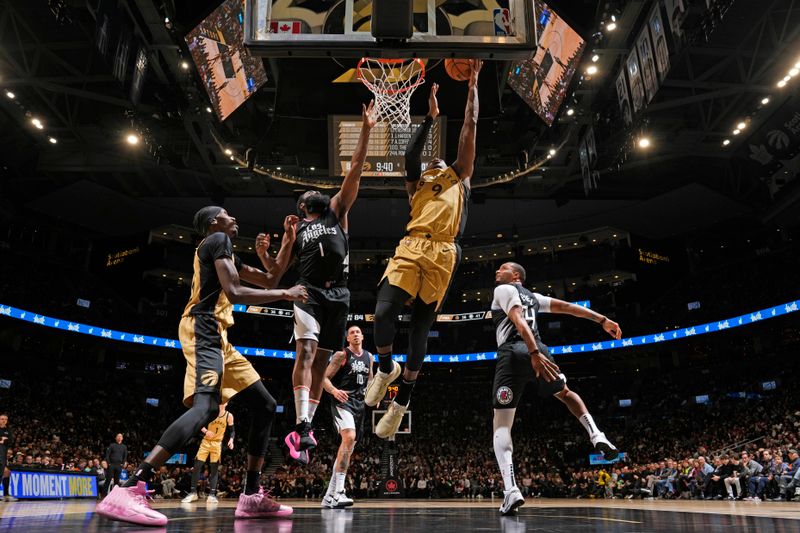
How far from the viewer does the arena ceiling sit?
46.0 feet

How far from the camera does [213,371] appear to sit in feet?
12.8

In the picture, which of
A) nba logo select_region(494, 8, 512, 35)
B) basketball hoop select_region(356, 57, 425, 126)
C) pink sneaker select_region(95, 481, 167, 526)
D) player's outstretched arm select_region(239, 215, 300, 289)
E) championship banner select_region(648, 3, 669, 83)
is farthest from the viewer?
championship banner select_region(648, 3, 669, 83)

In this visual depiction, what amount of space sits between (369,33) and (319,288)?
7.05ft

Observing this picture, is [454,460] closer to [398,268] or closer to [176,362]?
[176,362]

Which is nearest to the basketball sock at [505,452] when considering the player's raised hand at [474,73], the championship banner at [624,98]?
the player's raised hand at [474,73]

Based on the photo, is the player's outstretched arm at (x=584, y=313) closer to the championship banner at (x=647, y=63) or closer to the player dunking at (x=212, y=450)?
the player dunking at (x=212, y=450)

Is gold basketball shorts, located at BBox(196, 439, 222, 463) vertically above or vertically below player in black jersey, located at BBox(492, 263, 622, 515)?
below

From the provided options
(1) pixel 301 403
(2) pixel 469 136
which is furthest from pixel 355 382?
(2) pixel 469 136

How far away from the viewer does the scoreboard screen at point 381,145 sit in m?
13.0

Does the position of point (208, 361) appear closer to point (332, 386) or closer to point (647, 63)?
point (332, 386)

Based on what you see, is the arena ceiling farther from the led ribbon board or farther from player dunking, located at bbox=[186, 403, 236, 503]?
player dunking, located at bbox=[186, 403, 236, 503]

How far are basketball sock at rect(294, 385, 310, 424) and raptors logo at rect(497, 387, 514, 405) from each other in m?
1.60

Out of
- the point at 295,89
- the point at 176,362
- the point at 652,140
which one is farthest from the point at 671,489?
the point at 176,362

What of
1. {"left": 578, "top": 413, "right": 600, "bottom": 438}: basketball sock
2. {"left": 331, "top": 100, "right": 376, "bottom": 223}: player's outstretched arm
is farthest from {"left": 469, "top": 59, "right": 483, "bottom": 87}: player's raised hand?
{"left": 578, "top": 413, "right": 600, "bottom": 438}: basketball sock
